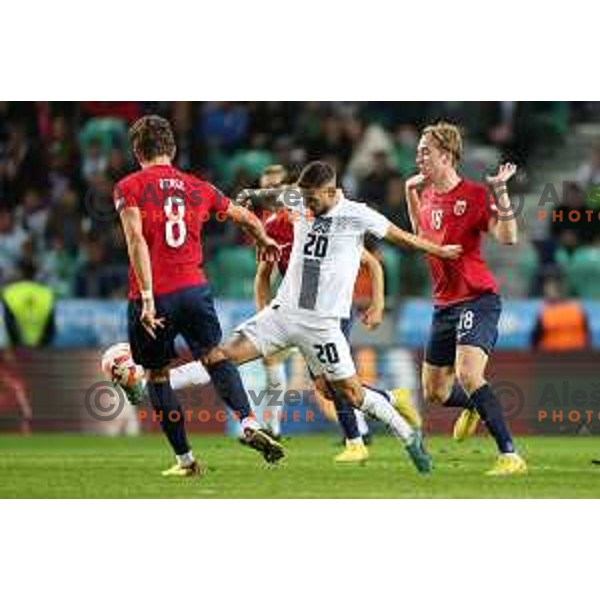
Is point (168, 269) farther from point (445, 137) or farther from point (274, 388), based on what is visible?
point (274, 388)

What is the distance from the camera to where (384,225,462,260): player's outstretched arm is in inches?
397

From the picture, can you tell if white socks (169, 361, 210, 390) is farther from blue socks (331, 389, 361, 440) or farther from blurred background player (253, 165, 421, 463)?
blue socks (331, 389, 361, 440)

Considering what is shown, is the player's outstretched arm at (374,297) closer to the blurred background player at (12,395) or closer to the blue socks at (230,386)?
the blue socks at (230,386)

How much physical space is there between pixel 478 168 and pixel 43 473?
7.32m

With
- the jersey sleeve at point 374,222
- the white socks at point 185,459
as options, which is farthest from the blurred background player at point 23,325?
the jersey sleeve at point 374,222

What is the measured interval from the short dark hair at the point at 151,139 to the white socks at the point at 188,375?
143 centimetres

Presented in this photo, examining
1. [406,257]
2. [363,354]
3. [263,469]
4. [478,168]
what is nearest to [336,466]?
[263,469]

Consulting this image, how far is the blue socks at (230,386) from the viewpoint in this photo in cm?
1038

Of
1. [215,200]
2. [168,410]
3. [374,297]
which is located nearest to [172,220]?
[215,200]

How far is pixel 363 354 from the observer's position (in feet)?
51.1

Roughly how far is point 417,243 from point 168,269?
4.78 feet

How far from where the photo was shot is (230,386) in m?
10.5

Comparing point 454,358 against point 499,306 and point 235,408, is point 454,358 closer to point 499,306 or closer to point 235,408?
point 499,306

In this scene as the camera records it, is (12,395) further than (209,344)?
Yes
